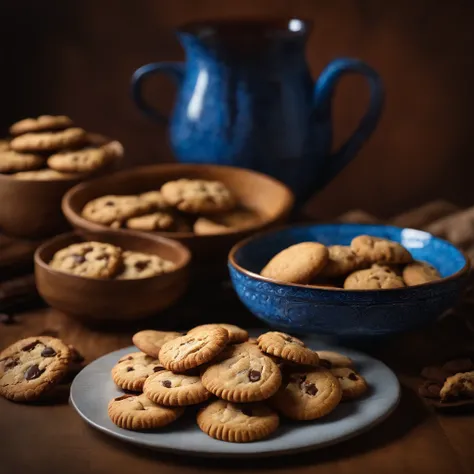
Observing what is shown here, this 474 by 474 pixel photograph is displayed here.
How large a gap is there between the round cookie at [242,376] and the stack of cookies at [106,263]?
270 mm

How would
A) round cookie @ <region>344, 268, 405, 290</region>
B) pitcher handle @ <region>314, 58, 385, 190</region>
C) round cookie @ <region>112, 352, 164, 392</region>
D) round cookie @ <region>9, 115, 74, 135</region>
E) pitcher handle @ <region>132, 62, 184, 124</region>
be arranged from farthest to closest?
1. pitcher handle @ <region>132, 62, 184, 124</region>
2. pitcher handle @ <region>314, 58, 385, 190</region>
3. round cookie @ <region>9, 115, 74, 135</region>
4. round cookie @ <region>344, 268, 405, 290</region>
5. round cookie @ <region>112, 352, 164, 392</region>

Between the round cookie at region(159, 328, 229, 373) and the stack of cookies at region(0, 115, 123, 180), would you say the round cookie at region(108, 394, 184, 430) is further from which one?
the stack of cookies at region(0, 115, 123, 180)

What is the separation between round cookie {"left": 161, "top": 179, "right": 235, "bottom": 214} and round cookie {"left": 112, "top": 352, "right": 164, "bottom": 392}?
0.34m

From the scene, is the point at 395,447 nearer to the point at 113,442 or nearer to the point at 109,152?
the point at 113,442

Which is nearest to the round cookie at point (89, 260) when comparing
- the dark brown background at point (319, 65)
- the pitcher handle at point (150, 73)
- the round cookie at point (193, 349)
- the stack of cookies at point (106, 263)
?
the stack of cookies at point (106, 263)

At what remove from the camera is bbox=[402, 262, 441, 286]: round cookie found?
3.64 ft

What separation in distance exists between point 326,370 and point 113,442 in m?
0.24

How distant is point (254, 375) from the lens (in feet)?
3.05

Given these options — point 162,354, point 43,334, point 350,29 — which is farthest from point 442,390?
point 350,29

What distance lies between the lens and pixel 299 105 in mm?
1553

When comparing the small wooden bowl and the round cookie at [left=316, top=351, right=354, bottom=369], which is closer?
the round cookie at [left=316, top=351, right=354, bottom=369]

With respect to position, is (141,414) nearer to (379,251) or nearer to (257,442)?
(257,442)

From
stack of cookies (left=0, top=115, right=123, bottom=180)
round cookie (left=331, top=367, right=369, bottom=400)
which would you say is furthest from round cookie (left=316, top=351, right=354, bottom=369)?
stack of cookies (left=0, top=115, right=123, bottom=180)

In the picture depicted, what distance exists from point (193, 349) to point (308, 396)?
0.13 metres
